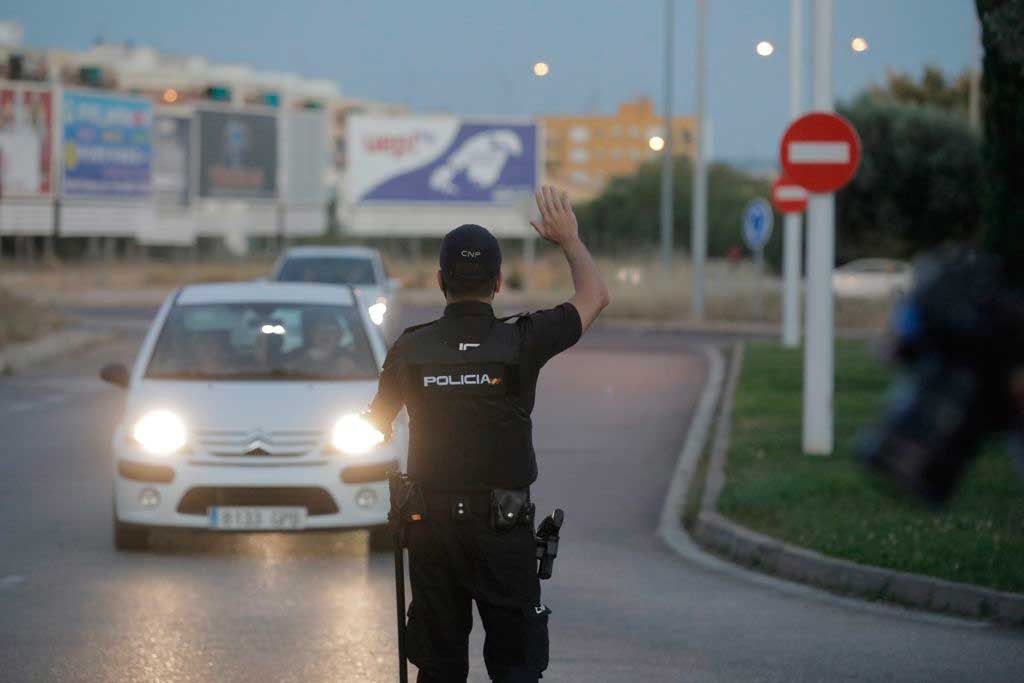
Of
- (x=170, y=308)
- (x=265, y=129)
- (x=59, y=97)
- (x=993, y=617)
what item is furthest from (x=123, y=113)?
(x=993, y=617)

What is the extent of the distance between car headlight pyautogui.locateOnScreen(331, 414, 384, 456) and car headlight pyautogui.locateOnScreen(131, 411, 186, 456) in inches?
34.5

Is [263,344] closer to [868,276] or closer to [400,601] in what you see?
[400,601]

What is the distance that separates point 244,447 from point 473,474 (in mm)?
5395

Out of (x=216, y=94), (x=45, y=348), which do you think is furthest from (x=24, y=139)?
(x=45, y=348)

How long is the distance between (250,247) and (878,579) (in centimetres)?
7504

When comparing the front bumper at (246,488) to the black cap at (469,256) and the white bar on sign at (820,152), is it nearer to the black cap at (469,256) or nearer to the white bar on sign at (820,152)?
the white bar on sign at (820,152)

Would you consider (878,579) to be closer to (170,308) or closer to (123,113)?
(170,308)

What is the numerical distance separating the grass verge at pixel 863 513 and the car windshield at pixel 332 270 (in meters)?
11.2

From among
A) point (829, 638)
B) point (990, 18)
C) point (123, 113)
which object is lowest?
point (829, 638)

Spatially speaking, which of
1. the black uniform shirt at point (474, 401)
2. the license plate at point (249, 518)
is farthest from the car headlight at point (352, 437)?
the black uniform shirt at point (474, 401)

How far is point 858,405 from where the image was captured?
19234 mm

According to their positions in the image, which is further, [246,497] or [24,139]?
[24,139]

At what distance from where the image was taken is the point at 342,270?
27.3 meters

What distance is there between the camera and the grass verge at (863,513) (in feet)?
30.5
